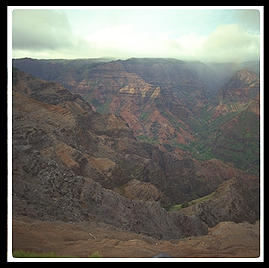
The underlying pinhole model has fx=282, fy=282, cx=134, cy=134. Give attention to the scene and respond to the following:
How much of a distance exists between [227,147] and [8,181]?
1568 inches

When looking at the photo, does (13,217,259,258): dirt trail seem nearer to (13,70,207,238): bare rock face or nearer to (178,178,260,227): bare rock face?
(13,70,207,238): bare rock face

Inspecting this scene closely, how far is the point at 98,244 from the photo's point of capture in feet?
28.8

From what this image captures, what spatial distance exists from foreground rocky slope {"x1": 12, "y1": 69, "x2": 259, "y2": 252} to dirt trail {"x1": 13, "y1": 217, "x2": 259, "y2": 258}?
1.05 m

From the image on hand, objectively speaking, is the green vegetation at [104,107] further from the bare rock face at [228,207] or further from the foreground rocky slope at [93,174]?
the bare rock face at [228,207]

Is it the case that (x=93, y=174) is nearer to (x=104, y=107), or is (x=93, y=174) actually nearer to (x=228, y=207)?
(x=228, y=207)

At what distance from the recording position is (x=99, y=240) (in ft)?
30.4

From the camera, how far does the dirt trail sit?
26.4ft

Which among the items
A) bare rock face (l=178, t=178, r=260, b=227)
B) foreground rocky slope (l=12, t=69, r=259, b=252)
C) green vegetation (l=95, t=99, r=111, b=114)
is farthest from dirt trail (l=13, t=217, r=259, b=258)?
green vegetation (l=95, t=99, r=111, b=114)

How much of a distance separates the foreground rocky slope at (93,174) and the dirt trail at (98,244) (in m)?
1.05

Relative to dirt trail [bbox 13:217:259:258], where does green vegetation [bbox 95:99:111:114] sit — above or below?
above

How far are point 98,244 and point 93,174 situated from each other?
39.9 ft

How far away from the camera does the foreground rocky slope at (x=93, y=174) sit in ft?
38.5

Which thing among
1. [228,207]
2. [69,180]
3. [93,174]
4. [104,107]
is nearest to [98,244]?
[69,180]

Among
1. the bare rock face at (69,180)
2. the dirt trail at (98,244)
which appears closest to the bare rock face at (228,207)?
the bare rock face at (69,180)
